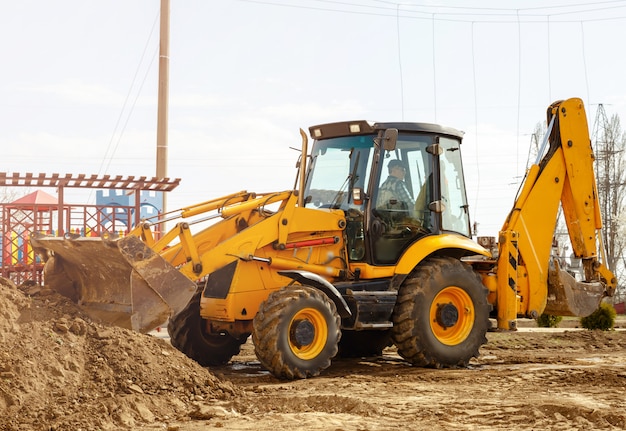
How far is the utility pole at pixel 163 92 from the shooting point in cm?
1752

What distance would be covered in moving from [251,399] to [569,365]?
15.6ft

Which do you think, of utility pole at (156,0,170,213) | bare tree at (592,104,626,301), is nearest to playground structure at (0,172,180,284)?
utility pole at (156,0,170,213)

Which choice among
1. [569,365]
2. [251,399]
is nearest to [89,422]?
[251,399]

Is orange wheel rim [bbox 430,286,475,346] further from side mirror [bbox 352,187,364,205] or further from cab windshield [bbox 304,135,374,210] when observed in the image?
cab windshield [bbox 304,135,374,210]

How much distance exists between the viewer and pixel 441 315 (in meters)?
10.3

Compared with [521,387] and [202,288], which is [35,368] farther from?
[521,387]

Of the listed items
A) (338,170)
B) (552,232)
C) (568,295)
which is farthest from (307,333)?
(552,232)

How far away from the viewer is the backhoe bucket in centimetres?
1159

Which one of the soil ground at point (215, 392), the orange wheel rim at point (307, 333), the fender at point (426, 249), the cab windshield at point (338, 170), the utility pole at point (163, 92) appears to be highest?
the utility pole at point (163, 92)

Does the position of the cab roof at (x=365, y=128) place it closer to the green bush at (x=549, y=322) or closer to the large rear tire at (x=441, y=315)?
the large rear tire at (x=441, y=315)

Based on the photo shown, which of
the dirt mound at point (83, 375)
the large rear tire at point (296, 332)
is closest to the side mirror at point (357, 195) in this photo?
the large rear tire at point (296, 332)

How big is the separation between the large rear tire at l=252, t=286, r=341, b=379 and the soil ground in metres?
0.20

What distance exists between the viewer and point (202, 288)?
10.5 meters

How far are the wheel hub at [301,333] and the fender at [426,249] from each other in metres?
1.45
